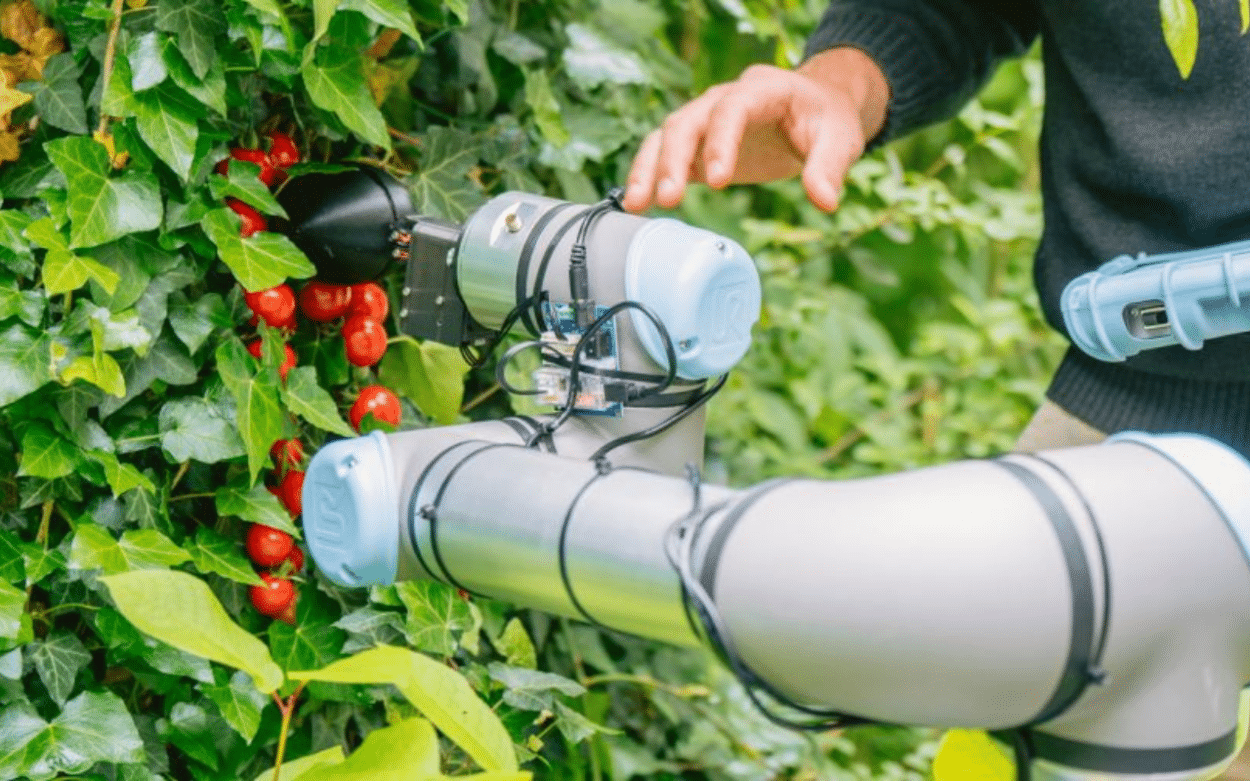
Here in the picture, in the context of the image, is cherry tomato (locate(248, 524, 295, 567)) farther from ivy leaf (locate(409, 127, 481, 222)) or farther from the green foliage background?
ivy leaf (locate(409, 127, 481, 222))

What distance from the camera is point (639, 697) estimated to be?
1360 millimetres

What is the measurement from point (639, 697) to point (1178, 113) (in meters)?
0.72

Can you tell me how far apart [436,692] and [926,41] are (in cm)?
70

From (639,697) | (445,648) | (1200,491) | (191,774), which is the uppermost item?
(1200,491)

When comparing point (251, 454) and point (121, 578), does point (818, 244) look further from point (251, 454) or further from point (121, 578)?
point (121, 578)

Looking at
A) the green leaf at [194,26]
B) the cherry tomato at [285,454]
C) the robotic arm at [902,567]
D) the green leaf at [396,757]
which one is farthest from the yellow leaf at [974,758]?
the green leaf at [194,26]

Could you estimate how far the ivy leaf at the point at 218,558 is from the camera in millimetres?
894

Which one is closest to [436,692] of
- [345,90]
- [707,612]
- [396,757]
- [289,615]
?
[396,757]

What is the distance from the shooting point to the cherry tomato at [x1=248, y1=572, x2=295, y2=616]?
3.08ft

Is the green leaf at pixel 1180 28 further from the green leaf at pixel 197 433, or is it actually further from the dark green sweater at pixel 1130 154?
the green leaf at pixel 197 433

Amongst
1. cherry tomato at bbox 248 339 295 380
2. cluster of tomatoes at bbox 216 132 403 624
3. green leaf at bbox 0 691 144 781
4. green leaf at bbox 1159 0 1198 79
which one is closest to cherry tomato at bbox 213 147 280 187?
cluster of tomatoes at bbox 216 132 403 624

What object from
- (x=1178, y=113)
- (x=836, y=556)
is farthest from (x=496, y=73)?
(x=836, y=556)

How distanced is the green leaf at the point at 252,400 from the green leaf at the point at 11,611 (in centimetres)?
15

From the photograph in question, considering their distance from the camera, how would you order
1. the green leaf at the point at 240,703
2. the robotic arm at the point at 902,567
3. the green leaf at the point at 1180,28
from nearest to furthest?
the robotic arm at the point at 902,567 → the green leaf at the point at 1180,28 → the green leaf at the point at 240,703
